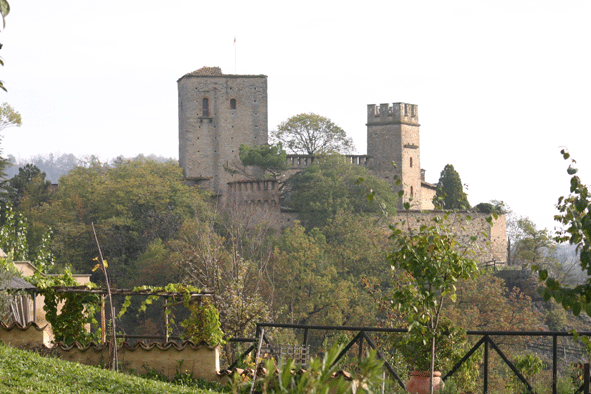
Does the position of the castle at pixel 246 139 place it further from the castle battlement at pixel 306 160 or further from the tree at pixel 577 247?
the tree at pixel 577 247

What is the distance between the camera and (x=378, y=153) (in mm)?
35406

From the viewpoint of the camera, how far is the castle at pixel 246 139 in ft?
115

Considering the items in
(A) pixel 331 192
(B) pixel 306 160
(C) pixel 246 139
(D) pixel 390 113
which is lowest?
(A) pixel 331 192

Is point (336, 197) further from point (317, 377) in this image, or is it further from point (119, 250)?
point (317, 377)

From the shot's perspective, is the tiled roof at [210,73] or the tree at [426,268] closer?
the tree at [426,268]

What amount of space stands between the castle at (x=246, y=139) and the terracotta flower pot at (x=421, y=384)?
85.4ft

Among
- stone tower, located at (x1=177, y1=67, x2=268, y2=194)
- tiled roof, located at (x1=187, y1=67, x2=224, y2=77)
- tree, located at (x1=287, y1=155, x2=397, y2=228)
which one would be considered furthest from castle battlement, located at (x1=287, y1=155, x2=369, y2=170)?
tiled roof, located at (x1=187, y1=67, x2=224, y2=77)

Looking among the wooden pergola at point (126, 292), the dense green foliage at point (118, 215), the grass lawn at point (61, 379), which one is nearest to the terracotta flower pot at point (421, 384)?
the grass lawn at point (61, 379)

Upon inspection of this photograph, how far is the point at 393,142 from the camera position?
115ft

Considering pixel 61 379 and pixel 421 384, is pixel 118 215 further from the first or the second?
pixel 421 384

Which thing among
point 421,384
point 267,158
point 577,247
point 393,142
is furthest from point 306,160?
point 577,247

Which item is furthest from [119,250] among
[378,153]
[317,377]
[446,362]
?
[317,377]

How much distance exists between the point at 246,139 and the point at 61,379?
3226 centimetres

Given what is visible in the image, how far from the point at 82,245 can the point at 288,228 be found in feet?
30.7
